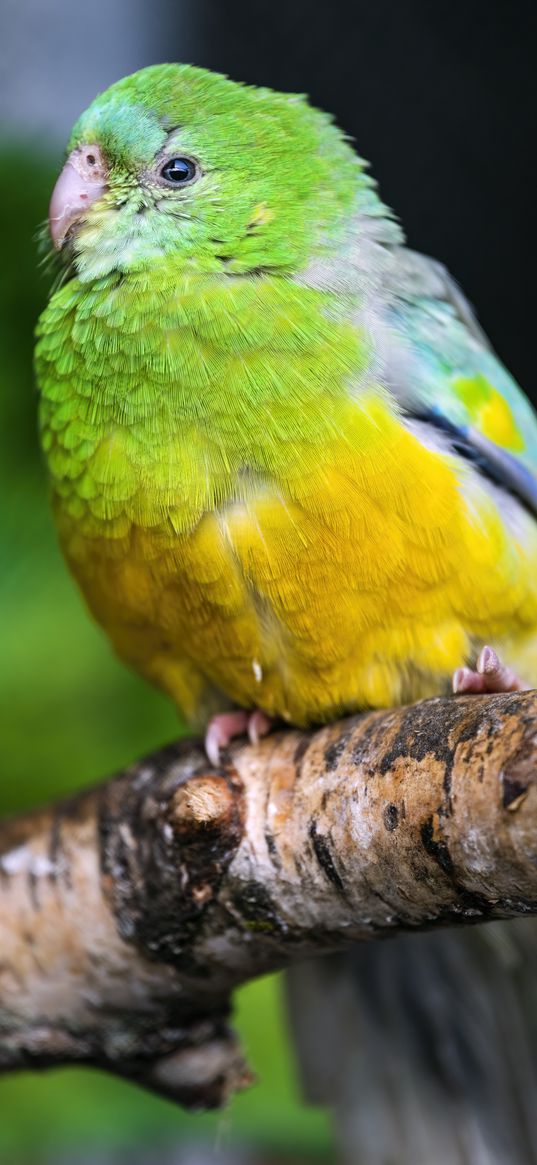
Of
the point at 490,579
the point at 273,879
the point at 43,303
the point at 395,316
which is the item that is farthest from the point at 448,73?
the point at 273,879

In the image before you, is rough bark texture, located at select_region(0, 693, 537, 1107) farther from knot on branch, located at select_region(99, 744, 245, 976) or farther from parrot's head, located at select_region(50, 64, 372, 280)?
parrot's head, located at select_region(50, 64, 372, 280)

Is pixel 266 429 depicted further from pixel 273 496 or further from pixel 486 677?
pixel 486 677

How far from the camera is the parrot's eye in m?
2.09

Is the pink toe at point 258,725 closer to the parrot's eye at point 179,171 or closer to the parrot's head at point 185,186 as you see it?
the parrot's head at point 185,186

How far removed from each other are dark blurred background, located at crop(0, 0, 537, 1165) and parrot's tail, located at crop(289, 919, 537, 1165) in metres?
0.59

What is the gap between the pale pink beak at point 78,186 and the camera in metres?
2.11

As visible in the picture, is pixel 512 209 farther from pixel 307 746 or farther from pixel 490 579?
pixel 307 746

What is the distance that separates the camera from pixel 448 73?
12.2 feet

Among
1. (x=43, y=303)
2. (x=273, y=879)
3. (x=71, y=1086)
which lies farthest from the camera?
(x=71, y=1086)

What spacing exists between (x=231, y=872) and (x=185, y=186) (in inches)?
49.0

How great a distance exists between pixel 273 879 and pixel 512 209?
2.67 metres

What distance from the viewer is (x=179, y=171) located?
209 centimetres

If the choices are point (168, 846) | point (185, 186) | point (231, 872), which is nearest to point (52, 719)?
point (168, 846)

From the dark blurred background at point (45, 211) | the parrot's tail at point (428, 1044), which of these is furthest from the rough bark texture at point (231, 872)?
the dark blurred background at point (45, 211)
